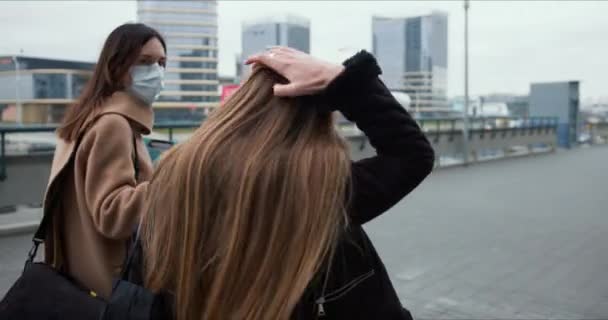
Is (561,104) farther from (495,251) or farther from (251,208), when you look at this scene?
(251,208)

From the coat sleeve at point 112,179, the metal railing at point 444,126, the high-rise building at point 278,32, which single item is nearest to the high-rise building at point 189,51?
the metal railing at point 444,126

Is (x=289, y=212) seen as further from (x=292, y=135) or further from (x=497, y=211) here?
(x=497, y=211)

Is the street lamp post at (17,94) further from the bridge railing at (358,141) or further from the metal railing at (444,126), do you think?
the bridge railing at (358,141)

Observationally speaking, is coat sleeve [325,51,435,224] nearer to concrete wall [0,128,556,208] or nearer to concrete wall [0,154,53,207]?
concrete wall [0,128,556,208]

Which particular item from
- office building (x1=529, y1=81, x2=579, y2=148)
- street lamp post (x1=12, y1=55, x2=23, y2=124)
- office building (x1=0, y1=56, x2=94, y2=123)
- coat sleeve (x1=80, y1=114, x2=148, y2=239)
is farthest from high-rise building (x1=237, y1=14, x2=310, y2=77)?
office building (x1=529, y1=81, x2=579, y2=148)

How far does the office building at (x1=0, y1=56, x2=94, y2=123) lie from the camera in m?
10.3

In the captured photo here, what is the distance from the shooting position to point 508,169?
16453 millimetres

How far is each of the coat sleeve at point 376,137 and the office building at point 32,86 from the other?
9273 millimetres

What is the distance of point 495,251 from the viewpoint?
22.2 ft

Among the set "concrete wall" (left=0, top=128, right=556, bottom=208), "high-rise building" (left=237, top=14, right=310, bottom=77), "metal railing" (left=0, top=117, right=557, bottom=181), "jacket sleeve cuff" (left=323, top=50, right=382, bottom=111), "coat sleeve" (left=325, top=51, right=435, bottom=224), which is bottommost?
"concrete wall" (left=0, top=128, right=556, bottom=208)

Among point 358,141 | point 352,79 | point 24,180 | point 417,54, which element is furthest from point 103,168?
point 417,54

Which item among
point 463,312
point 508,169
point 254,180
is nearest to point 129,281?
point 254,180

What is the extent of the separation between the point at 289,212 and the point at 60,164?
1.00m

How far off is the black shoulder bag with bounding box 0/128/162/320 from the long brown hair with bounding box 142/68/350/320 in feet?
0.21
